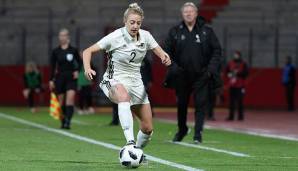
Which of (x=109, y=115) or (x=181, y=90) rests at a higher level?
(x=181, y=90)

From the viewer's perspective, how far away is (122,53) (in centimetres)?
1180

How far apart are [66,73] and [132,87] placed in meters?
8.53

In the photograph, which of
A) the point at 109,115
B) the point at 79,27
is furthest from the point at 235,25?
the point at 109,115

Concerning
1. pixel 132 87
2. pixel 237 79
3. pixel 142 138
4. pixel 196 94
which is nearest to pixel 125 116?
pixel 132 87

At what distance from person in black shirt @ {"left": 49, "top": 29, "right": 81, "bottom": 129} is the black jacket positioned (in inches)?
173

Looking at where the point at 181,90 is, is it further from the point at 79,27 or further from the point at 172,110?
the point at 79,27

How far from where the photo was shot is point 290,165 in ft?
39.1

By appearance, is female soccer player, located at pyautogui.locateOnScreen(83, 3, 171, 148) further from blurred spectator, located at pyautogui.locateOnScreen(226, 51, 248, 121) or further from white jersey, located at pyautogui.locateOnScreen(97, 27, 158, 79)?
blurred spectator, located at pyautogui.locateOnScreen(226, 51, 248, 121)

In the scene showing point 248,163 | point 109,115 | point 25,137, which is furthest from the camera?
point 109,115

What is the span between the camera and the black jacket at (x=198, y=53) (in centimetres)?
1593

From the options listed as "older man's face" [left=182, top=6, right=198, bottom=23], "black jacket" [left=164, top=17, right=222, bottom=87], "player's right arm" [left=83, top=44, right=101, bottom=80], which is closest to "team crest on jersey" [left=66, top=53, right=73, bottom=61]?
"black jacket" [left=164, top=17, right=222, bottom=87]

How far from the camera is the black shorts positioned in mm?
20094

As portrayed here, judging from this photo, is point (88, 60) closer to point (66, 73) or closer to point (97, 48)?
point (97, 48)

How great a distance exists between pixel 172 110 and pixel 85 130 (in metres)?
13.2
